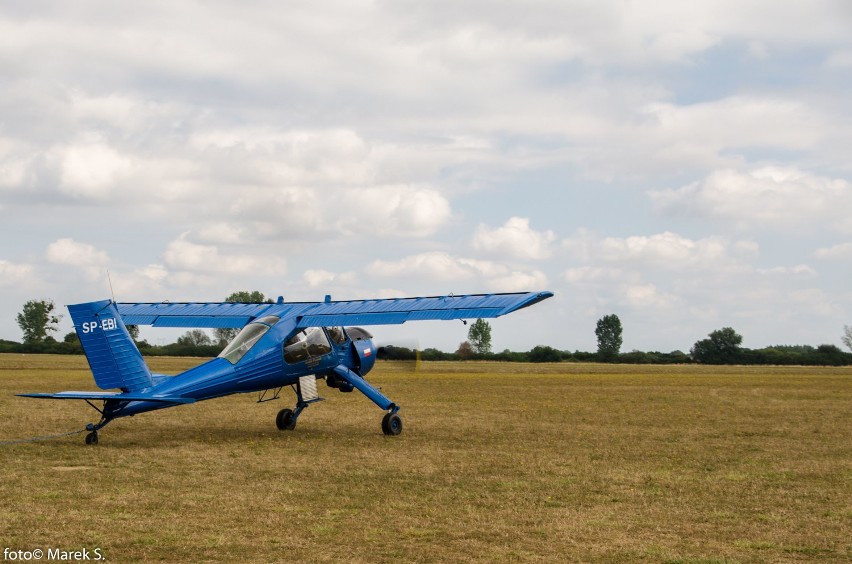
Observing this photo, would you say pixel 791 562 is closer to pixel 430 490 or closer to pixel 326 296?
pixel 430 490

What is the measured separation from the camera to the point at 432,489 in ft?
35.6

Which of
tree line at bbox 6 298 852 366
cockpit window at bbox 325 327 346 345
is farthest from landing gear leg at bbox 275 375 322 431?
tree line at bbox 6 298 852 366

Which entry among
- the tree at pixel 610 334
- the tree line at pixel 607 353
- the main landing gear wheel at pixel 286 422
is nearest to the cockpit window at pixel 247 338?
the main landing gear wheel at pixel 286 422

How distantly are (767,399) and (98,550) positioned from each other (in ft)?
89.4

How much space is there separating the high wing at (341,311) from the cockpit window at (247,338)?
519mm

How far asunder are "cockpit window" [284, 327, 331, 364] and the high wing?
37cm

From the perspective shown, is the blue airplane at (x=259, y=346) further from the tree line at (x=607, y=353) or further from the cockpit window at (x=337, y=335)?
the tree line at (x=607, y=353)

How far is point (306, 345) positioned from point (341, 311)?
96 cm

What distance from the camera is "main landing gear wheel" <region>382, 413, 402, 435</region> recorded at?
17016mm

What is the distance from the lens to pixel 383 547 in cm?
778

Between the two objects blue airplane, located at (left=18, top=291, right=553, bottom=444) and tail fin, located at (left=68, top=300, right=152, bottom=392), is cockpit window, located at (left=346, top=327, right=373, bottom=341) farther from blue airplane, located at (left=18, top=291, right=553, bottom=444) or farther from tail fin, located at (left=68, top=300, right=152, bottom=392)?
tail fin, located at (left=68, top=300, right=152, bottom=392)

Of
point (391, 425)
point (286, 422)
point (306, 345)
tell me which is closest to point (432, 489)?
point (391, 425)

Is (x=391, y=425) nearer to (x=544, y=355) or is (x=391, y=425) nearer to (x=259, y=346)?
(x=259, y=346)

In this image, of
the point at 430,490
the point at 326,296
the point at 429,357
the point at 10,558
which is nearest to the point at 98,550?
the point at 10,558
